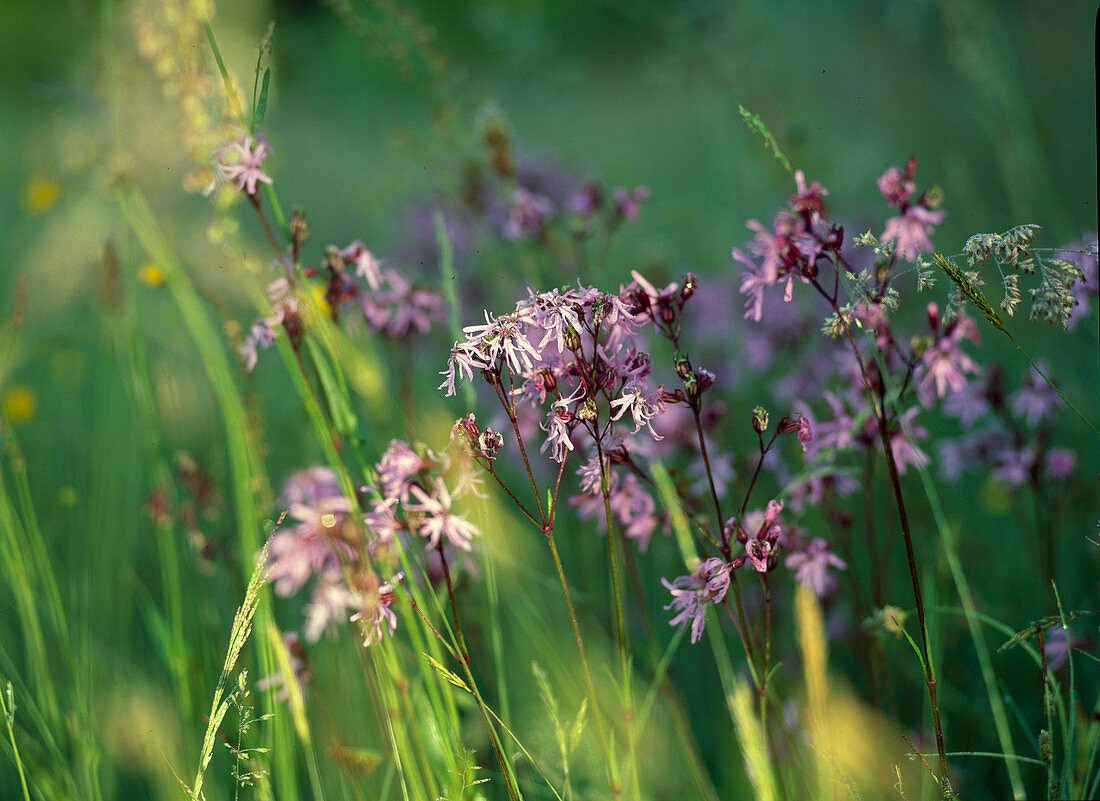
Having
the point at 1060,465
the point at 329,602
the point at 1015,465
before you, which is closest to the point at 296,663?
the point at 329,602

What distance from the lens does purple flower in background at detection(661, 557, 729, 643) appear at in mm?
767

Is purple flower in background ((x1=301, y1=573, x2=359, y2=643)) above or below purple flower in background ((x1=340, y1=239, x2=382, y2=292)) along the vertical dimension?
below

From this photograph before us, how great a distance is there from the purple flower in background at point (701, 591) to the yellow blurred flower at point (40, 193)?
216 cm

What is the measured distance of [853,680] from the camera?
60.5 inches

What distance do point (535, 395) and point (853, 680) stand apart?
42.0 inches

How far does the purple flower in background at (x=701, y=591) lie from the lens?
767 millimetres

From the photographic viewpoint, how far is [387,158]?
4938 millimetres

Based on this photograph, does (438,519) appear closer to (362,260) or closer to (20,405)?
(362,260)

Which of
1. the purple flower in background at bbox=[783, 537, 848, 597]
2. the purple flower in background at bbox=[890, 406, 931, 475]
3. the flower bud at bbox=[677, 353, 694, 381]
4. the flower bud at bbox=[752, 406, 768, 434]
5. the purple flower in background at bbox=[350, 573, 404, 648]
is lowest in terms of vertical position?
the purple flower in background at bbox=[783, 537, 848, 597]

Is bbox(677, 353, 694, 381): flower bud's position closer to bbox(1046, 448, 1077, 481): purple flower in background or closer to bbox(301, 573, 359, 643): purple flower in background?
bbox(301, 573, 359, 643): purple flower in background

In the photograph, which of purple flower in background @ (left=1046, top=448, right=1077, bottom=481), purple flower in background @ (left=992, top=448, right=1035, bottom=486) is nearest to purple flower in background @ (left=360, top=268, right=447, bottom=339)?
purple flower in background @ (left=992, top=448, right=1035, bottom=486)

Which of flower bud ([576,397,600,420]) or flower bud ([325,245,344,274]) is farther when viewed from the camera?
flower bud ([325,245,344,274])

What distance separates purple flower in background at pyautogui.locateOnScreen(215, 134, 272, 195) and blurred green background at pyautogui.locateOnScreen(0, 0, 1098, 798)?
0.14 meters

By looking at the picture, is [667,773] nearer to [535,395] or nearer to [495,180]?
[535,395]
